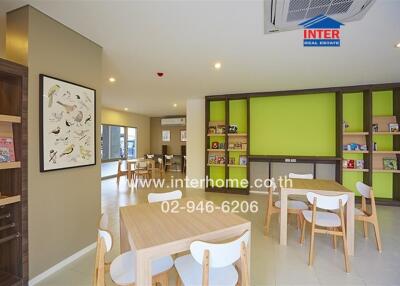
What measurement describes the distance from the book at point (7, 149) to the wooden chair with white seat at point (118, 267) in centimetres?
113

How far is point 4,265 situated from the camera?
74.9 inches

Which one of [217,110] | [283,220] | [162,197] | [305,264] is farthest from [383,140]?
[162,197]

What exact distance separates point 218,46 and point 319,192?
228 centimetres

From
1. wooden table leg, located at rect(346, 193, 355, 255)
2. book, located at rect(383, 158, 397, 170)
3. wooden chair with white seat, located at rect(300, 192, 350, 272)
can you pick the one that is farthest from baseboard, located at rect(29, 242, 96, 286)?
book, located at rect(383, 158, 397, 170)

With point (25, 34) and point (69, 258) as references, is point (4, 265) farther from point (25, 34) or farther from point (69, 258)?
point (25, 34)

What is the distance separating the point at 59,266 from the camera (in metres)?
2.17

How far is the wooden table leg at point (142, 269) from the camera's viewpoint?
1.15 m

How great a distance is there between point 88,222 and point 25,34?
214 cm

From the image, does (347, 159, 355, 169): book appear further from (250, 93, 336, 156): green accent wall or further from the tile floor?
the tile floor

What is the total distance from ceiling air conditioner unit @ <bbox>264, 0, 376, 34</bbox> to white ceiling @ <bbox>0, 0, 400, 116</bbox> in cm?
10

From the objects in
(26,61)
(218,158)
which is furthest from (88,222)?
(218,158)

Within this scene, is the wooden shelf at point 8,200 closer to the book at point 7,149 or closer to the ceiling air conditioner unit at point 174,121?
the book at point 7,149

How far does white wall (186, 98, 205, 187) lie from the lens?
20.1 feet

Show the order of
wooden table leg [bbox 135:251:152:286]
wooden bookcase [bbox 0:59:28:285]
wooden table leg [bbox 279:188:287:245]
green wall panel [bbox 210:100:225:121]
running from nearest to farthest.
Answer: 1. wooden table leg [bbox 135:251:152:286]
2. wooden bookcase [bbox 0:59:28:285]
3. wooden table leg [bbox 279:188:287:245]
4. green wall panel [bbox 210:100:225:121]
